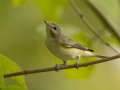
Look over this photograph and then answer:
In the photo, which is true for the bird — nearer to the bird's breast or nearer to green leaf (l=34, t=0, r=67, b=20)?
the bird's breast

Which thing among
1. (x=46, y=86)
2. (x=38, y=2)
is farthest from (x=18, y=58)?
(x=38, y=2)

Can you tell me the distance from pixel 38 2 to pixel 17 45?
759 millimetres

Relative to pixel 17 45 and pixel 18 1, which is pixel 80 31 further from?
pixel 17 45

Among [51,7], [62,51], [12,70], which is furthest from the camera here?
[62,51]

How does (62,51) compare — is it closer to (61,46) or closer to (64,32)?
(61,46)

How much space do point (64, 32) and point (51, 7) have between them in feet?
1.22

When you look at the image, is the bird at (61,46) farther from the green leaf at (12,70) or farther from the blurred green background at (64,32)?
the green leaf at (12,70)

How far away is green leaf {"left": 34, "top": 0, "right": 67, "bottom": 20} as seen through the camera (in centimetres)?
115

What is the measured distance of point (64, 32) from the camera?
1.54 m

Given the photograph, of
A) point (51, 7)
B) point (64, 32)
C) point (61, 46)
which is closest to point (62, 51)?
point (61, 46)

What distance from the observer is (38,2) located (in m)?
1.16

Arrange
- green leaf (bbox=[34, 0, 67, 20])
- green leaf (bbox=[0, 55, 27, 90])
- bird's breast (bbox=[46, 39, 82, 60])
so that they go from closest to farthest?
green leaf (bbox=[0, 55, 27, 90]) < green leaf (bbox=[34, 0, 67, 20]) < bird's breast (bbox=[46, 39, 82, 60])

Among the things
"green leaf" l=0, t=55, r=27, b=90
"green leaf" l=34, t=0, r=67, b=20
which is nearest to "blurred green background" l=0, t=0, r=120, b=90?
"green leaf" l=34, t=0, r=67, b=20

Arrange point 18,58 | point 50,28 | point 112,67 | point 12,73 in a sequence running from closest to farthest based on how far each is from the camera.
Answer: point 12,73 < point 50,28 < point 112,67 < point 18,58
